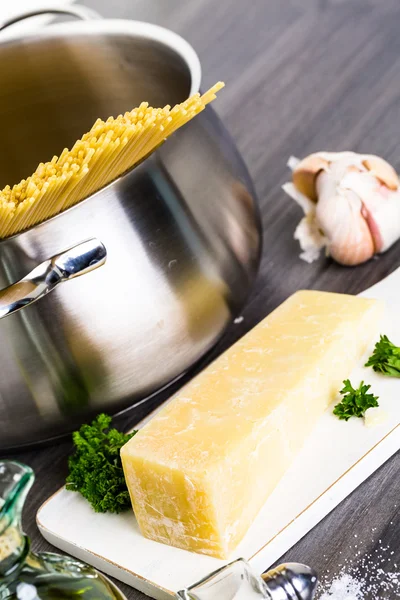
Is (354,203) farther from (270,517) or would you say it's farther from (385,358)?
(270,517)

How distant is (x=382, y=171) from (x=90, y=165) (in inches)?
16.2

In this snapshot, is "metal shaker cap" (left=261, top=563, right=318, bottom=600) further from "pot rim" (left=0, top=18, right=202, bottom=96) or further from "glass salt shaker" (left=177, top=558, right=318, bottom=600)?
"pot rim" (left=0, top=18, right=202, bottom=96)

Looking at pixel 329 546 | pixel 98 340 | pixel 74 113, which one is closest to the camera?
pixel 329 546

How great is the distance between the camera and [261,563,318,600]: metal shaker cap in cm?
66

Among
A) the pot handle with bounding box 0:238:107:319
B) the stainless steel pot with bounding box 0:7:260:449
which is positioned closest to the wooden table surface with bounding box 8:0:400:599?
the stainless steel pot with bounding box 0:7:260:449

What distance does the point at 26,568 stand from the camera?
2.13 ft

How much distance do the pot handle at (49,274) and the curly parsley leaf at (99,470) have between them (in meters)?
0.17

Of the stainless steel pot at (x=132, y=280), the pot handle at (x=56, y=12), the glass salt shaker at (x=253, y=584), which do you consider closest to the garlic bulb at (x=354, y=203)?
the stainless steel pot at (x=132, y=280)

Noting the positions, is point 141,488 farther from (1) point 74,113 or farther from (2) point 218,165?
(1) point 74,113

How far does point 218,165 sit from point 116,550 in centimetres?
41

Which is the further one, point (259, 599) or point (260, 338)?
point (260, 338)

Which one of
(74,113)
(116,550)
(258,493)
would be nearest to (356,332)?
(258,493)

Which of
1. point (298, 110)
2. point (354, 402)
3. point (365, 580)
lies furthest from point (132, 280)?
point (298, 110)

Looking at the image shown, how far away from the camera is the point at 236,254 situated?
97cm
